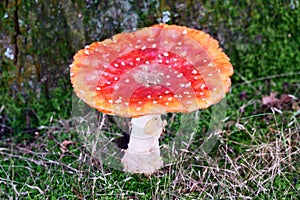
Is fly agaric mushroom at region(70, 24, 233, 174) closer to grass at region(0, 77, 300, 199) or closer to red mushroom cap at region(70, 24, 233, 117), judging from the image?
red mushroom cap at region(70, 24, 233, 117)

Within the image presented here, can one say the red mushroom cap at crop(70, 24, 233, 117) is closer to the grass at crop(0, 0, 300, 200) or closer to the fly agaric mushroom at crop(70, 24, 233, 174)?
the fly agaric mushroom at crop(70, 24, 233, 174)

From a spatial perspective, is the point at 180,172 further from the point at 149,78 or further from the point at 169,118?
the point at 169,118

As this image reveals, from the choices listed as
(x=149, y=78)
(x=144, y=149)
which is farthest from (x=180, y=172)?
(x=149, y=78)

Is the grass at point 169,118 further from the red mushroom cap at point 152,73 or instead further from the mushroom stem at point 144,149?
the red mushroom cap at point 152,73

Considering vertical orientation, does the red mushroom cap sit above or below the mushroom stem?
above

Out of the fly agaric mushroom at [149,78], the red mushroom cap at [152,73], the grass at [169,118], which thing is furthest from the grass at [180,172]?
the red mushroom cap at [152,73]

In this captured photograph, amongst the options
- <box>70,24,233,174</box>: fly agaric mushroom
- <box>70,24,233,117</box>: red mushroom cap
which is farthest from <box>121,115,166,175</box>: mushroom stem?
<box>70,24,233,117</box>: red mushroom cap

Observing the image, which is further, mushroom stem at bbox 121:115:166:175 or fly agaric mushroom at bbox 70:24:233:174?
mushroom stem at bbox 121:115:166:175

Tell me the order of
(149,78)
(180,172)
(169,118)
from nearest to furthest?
(149,78)
(180,172)
(169,118)

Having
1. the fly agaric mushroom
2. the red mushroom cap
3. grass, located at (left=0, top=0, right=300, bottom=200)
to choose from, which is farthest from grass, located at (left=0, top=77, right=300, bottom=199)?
the red mushroom cap
